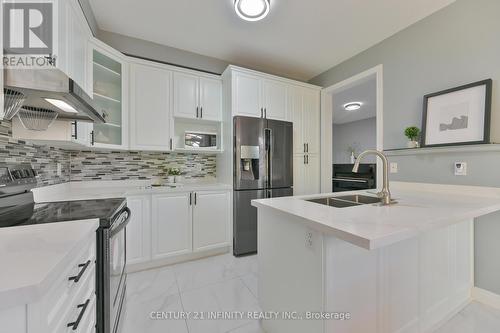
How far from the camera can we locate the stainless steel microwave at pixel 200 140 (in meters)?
2.77

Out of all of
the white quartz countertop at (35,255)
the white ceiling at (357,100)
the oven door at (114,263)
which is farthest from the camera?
the white ceiling at (357,100)

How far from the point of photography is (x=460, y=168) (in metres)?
1.83

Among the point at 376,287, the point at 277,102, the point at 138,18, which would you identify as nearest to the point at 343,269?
the point at 376,287

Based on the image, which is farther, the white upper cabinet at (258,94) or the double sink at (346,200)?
the white upper cabinet at (258,94)

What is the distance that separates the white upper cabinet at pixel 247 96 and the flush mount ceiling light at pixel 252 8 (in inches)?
30.3

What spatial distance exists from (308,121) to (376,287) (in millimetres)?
2565

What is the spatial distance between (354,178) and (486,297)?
3.57 meters

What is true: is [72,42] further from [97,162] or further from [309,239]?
[309,239]

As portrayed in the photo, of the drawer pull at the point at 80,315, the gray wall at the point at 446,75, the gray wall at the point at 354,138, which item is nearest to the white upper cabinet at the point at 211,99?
the gray wall at the point at 446,75

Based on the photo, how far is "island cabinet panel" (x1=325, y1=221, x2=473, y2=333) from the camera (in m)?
1.01

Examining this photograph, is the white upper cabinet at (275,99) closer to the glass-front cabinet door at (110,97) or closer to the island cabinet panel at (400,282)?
the glass-front cabinet door at (110,97)

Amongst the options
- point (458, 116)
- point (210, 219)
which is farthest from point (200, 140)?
point (458, 116)

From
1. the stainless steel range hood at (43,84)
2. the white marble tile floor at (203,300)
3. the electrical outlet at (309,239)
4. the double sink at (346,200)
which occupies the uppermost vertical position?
the stainless steel range hood at (43,84)

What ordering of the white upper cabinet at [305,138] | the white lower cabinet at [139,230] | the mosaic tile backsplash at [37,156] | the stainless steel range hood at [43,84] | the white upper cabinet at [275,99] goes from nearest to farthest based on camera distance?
the stainless steel range hood at [43,84] → the mosaic tile backsplash at [37,156] → the white lower cabinet at [139,230] → the white upper cabinet at [275,99] → the white upper cabinet at [305,138]
